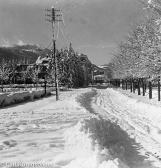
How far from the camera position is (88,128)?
36.2 ft

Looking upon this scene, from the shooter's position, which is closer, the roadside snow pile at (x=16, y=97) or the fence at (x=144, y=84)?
the fence at (x=144, y=84)

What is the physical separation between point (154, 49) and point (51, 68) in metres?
87.0

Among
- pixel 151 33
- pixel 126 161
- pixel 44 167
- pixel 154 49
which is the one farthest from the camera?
pixel 151 33

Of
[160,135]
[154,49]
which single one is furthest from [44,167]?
[154,49]

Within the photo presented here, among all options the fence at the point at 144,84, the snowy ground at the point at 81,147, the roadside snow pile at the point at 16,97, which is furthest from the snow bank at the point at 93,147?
the roadside snow pile at the point at 16,97

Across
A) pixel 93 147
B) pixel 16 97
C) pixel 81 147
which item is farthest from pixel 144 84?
pixel 93 147

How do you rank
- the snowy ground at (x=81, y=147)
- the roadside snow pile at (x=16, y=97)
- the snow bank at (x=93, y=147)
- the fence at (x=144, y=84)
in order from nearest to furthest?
1. the snow bank at (x=93, y=147)
2. the snowy ground at (x=81, y=147)
3. the fence at (x=144, y=84)
4. the roadside snow pile at (x=16, y=97)

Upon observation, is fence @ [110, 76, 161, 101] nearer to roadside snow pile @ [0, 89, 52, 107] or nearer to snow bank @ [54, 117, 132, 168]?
roadside snow pile @ [0, 89, 52, 107]

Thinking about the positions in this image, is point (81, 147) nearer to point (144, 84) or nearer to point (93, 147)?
point (93, 147)

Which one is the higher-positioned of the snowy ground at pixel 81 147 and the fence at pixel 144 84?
the fence at pixel 144 84

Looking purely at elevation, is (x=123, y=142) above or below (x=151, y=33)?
below

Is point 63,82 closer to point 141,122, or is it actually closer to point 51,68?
point 51,68

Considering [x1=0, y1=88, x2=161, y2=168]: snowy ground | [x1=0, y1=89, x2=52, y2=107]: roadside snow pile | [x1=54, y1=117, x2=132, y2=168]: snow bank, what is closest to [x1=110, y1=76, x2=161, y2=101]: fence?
[x1=0, y1=89, x2=52, y2=107]: roadside snow pile

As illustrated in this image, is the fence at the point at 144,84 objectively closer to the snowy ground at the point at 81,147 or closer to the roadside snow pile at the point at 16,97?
Result: the roadside snow pile at the point at 16,97
